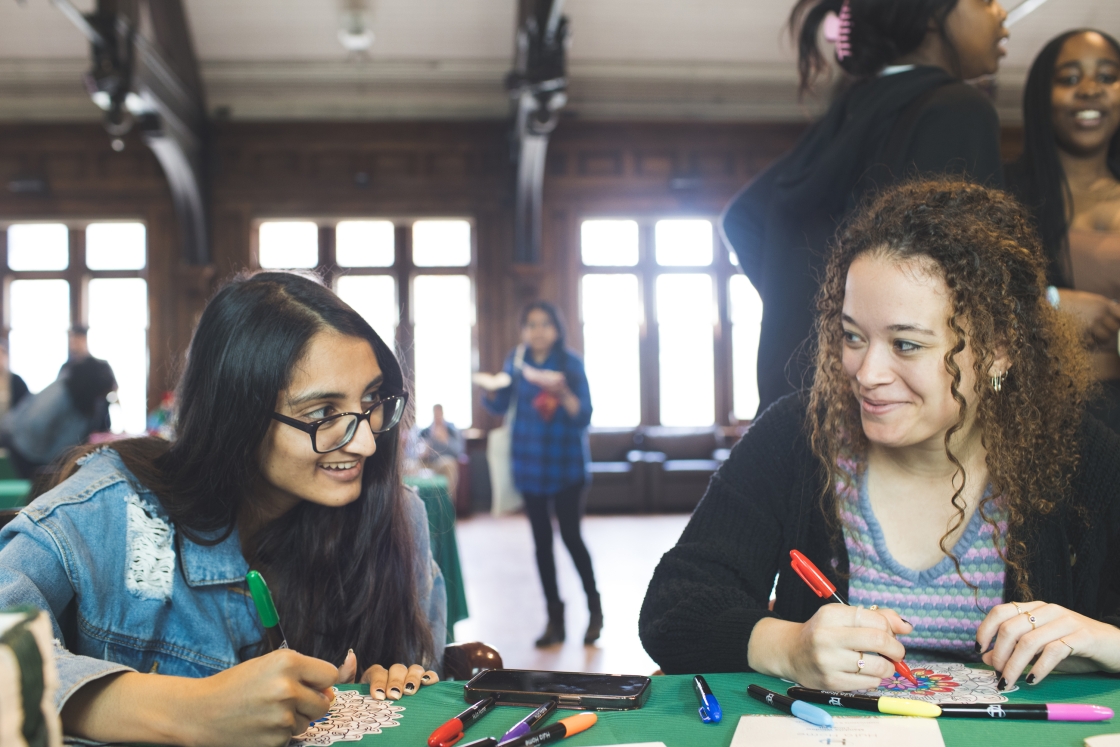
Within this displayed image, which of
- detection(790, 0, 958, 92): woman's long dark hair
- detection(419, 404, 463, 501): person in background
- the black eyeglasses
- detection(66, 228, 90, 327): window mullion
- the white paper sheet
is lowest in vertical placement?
detection(419, 404, 463, 501): person in background

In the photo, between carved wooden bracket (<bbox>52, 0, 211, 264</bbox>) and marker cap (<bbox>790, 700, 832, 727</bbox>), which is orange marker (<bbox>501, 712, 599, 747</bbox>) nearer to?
marker cap (<bbox>790, 700, 832, 727</bbox>)

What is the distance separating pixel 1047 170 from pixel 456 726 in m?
1.88

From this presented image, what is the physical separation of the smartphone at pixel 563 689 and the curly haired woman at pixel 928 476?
189 millimetres

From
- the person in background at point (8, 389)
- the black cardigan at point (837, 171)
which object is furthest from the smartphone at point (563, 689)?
the person in background at point (8, 389)

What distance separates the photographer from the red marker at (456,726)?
0.91 meters

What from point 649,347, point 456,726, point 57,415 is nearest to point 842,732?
point 456,726

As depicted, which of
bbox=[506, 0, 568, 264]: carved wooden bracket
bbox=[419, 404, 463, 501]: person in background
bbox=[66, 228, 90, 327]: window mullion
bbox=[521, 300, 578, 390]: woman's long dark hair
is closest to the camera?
bbox=[521, 300, 578, 390]: woman's long dark hair

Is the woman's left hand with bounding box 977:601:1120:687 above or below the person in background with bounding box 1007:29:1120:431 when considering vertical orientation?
below

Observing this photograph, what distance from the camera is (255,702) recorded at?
0.86m

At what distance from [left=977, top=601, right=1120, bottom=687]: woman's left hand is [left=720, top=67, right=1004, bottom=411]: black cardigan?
0.65 m

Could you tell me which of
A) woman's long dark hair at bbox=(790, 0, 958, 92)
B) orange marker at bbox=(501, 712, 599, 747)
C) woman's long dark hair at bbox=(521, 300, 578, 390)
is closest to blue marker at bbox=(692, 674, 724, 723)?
orange marker at bbox=(501, 712, 599, 747)

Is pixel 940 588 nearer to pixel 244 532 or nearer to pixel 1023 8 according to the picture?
pixel 244 532

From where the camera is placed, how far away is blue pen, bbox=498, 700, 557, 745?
0.92 meters

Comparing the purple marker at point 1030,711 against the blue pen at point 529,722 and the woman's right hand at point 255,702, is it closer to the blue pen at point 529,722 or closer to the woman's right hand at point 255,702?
the blue pen at point 529,722
